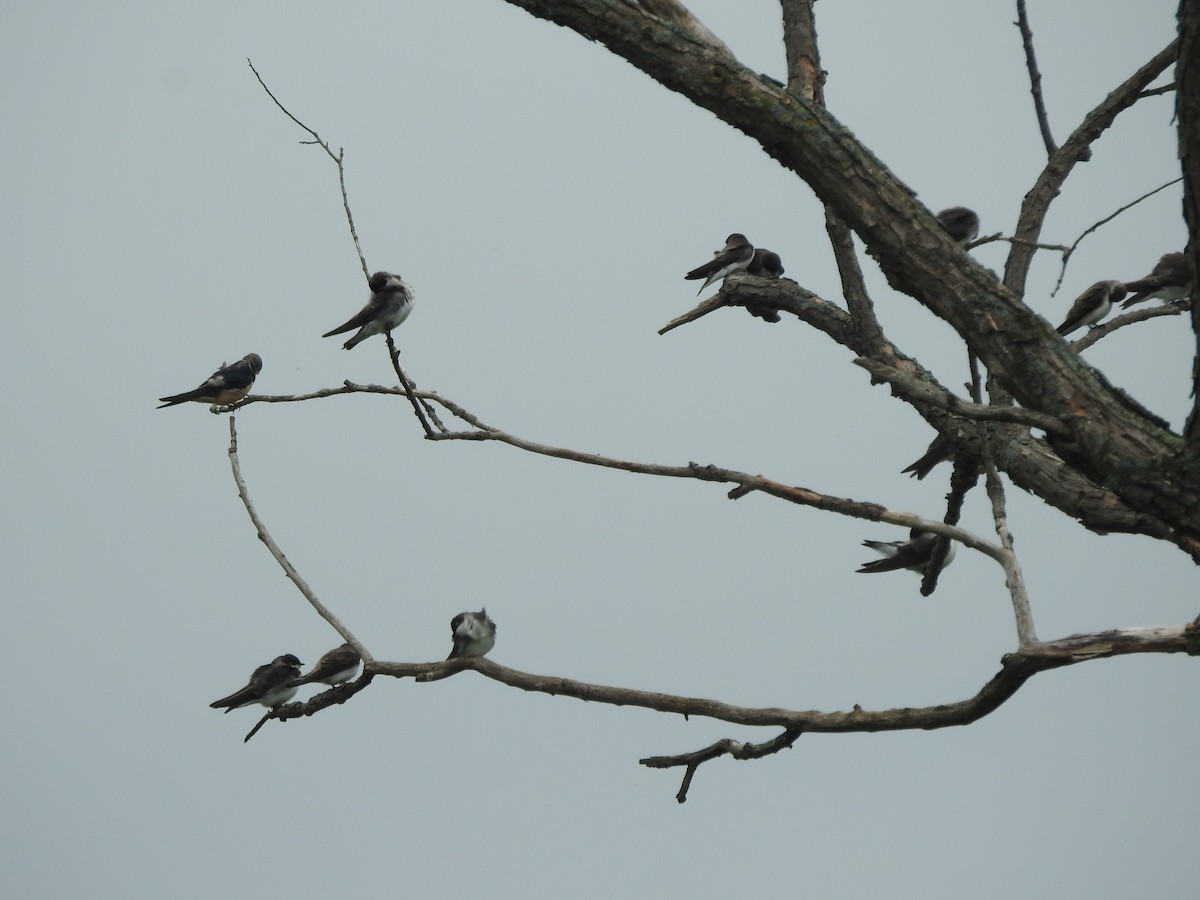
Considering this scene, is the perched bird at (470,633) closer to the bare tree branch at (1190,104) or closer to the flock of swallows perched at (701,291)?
the flock of swallows perched at (701,291)

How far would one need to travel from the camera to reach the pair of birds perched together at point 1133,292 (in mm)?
→ 10289

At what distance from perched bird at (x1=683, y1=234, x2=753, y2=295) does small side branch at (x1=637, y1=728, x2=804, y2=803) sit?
6.36 metres

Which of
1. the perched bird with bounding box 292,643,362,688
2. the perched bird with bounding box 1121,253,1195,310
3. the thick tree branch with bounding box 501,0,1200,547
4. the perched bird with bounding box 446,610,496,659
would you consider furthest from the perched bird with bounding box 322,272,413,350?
the perched bird with bounding box 1121,253,1195,310

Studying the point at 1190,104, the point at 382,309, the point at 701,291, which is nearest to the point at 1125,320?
the point at 1190,104

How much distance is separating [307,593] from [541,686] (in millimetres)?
1396

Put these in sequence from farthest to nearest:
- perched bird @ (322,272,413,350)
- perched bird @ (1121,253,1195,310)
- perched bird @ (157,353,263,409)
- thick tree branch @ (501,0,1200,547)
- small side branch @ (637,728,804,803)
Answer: perched bird @ (157,353,263,409)
perched bird @ (1121,253,1195,310)
perched bird @ (322,272,413,350)
small side branch @ (637,728,804,803)
thick tree branch @ (501,0,1200,547)

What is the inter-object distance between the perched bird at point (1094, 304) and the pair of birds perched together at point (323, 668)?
5882mm

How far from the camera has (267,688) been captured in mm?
10680

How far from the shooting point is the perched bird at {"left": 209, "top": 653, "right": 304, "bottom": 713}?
1069cm

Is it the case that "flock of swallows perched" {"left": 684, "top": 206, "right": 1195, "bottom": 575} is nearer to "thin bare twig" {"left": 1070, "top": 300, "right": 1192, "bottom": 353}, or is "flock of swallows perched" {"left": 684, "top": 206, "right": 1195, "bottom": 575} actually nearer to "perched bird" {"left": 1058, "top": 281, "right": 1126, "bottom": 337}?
"perched bird" {"left": 1058, "top": 281, "right": 1126, "bottom": 337}

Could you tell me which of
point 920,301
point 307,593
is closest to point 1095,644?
point 920,301

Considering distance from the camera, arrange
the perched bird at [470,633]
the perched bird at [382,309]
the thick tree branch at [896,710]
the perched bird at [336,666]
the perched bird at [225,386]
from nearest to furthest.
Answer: the thick tree branch at [896,710], the perched bird at [470,633], the perched bird at [382,309], the perched bird at [336,666], the perched bird at [225,386]

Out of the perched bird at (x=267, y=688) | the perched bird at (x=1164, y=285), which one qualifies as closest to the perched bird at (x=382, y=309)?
the perched bird at (x=267, y=688)

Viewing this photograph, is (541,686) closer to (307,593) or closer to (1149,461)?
(307,593)
